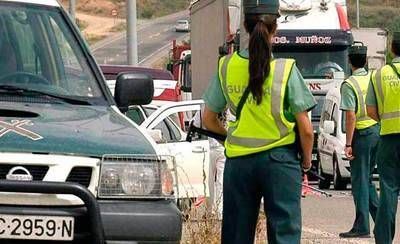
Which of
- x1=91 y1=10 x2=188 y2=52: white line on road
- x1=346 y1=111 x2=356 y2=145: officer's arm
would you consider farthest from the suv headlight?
x1=91 y1=10 x2=188 y2=52: white line on road

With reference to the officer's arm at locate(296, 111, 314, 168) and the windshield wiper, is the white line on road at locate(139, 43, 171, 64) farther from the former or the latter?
the officer's arm at locate(296, 111, 314, 168)

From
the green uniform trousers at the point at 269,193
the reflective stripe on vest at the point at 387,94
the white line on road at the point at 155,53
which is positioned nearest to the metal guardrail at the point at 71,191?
the green uniform trousers at the point at 269,193

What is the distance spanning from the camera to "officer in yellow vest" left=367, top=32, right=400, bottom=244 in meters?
9.51

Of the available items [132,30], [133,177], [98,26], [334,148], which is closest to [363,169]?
[133,177]

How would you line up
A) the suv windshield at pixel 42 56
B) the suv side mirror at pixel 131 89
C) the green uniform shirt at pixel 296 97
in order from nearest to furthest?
1. the green uniform shirt at pixel 296 97
2. the suv windshield at pixel 42 56
3. the suv side mirror at pixel 131 89

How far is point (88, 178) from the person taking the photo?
252 inches

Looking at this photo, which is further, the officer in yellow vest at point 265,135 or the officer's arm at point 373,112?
the officer's arm at point 373,112

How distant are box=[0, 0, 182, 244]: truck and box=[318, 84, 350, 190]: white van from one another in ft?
45.3

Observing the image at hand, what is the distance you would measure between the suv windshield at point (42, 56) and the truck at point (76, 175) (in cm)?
5

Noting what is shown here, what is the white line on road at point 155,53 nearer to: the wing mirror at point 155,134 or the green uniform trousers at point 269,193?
the wing mirror at point 155,134

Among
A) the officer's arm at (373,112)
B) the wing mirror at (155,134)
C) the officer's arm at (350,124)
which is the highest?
the officer's arm at (373,112)

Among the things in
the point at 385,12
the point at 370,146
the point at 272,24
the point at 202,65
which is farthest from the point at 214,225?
the point at 385,12

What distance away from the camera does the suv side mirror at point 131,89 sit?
25.4 feet

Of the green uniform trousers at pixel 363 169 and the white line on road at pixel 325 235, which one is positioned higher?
the green uniform trousers at pixel 363 169
